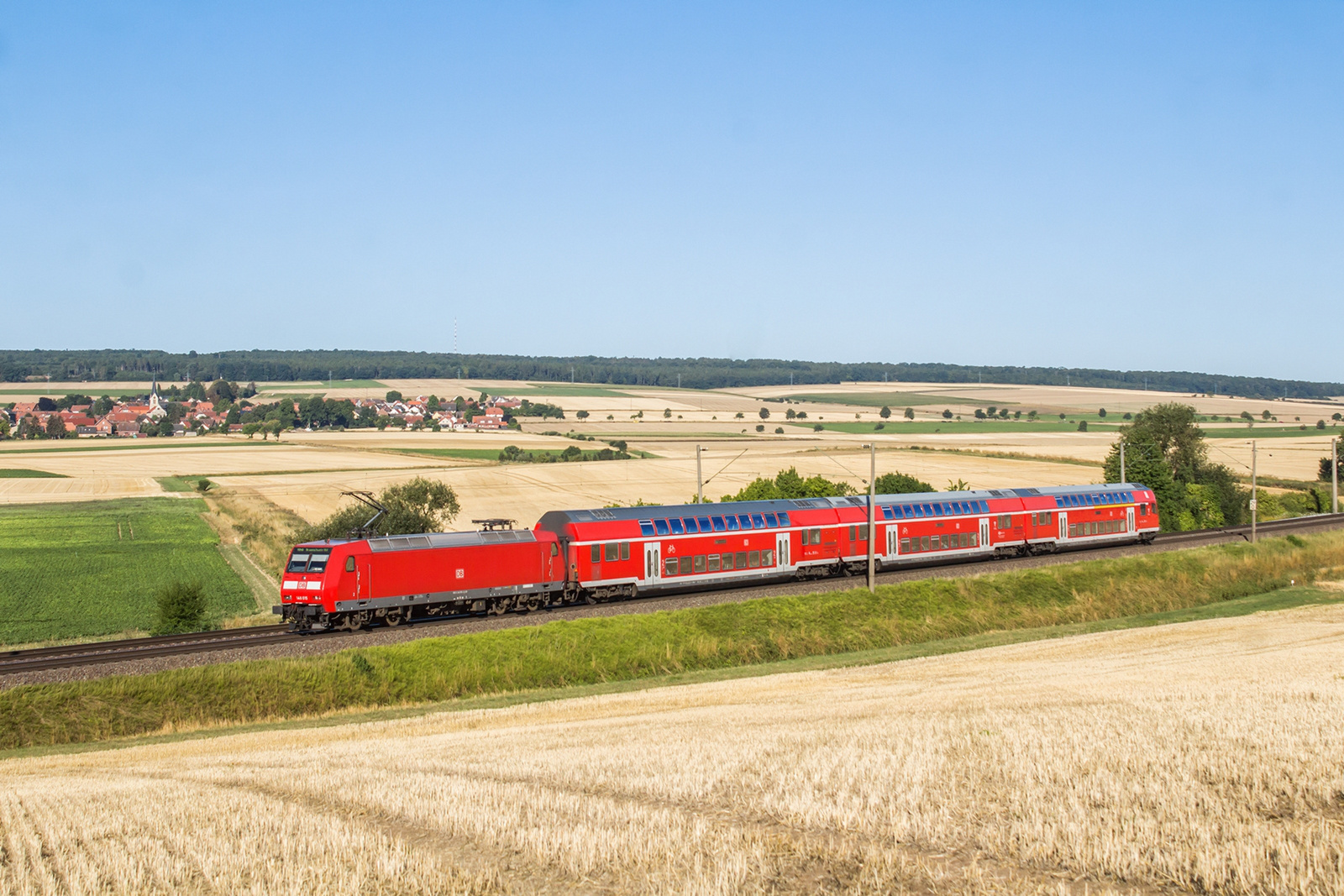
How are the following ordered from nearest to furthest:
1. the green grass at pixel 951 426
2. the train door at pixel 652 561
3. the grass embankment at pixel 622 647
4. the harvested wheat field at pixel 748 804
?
the harvested wheat field at pixel 748 804 < the grass embankment at pixel 622 647 < the train door at pixel 652 561 < the green grass at pixel 951 426

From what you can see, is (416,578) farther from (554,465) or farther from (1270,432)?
(1270,432)

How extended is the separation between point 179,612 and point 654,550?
1860cm

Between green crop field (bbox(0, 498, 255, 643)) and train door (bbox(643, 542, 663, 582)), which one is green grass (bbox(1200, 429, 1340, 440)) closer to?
train door (bbox(643, 542, 663, 582))

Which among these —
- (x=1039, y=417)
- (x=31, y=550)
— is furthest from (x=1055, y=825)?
(x=1039, y=417)

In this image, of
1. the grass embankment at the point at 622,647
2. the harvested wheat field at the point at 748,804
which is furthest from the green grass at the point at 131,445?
the harvested wheat field at the point at 748,804

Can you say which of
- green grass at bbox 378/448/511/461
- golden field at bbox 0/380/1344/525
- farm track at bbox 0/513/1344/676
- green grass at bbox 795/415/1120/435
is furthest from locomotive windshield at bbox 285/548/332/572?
green grass at bbox 795/415/1120/435

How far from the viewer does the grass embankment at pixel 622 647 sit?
28859 millimetres

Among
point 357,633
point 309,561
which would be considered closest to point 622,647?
point 357,633

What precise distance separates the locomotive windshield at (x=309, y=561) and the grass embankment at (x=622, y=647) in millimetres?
5351

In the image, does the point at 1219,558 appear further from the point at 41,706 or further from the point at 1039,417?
the point at 1039,417

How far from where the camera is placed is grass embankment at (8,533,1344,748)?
28.9 m

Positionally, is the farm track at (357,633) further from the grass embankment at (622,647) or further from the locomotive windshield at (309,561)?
the grass embankment at (622,647)

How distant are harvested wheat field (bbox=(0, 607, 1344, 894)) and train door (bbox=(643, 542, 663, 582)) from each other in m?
21.1

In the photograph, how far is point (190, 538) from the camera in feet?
250
